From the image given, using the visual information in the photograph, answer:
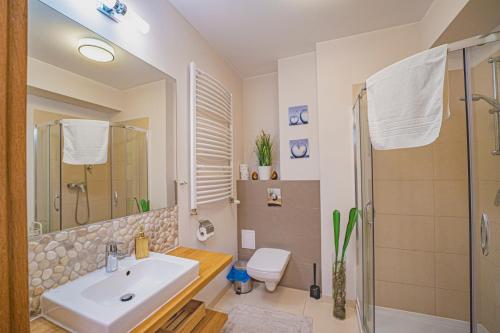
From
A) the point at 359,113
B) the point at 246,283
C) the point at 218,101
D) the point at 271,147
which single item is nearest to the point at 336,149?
the point at 359,113

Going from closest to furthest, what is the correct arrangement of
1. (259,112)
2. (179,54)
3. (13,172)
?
(13,172), (179,54), (259,112)

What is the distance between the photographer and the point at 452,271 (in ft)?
5.59

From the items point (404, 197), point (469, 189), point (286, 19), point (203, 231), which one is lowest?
point (203, 231)

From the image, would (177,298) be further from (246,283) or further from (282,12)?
(282,12)

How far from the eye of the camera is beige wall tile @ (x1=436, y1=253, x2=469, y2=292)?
1.66 meters

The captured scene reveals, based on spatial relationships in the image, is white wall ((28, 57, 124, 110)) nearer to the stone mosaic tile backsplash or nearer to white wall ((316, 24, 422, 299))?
the stone mosaic tile backsplash

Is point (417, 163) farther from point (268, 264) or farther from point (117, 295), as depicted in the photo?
point (117, 295)

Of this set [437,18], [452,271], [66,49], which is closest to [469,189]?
[452,271]

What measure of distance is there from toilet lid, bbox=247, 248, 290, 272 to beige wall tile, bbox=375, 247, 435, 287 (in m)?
0.85

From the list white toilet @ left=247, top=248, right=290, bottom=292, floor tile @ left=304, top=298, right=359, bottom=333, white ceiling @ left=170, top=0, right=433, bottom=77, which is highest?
white ceiling @ left=170, top=0, right=433, bottom=77

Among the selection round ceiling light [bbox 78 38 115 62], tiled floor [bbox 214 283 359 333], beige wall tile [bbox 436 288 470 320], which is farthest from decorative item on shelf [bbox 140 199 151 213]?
beige wall tile [bbox 436 288 470 320]

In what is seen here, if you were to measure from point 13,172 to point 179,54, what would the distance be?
1.61 meters

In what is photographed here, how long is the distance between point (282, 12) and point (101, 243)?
2.05 metres

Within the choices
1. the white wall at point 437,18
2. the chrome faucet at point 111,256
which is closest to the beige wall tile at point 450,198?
the white wall at point 437,18
